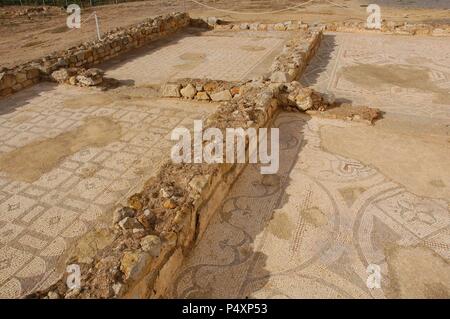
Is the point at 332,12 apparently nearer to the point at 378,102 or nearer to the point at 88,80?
the point at 378,102

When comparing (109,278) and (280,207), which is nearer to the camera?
(109,278)

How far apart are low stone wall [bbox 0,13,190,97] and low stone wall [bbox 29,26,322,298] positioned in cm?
489

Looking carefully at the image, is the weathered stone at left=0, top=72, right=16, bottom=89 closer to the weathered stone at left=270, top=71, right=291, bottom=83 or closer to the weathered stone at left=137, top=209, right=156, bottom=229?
the weathered stone at left=270, top=71, right=291, bottom=83

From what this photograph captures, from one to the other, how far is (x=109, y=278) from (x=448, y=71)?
289 inches

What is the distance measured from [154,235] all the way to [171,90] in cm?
406

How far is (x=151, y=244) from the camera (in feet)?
7.67

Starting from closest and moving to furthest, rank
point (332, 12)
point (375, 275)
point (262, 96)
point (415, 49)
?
1. point (375, 275)
2. point (262, 96)
3. point (415, 49)
4. point (332, 12)

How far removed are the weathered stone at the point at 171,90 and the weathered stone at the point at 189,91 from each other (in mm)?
86

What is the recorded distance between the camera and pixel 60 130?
5.08 metres

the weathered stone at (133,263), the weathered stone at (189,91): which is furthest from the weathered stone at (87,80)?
the weathered stone at (133,263)

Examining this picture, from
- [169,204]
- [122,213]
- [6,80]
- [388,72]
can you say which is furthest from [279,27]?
[122,213]

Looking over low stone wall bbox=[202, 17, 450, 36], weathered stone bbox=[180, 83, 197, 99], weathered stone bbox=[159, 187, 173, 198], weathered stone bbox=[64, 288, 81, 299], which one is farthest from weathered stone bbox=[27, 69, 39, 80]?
low stone wall bbox=[202, 17, 450, 36]

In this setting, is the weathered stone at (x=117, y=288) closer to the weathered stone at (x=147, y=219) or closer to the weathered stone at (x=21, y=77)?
the weathered stone at (x=147, y=219)

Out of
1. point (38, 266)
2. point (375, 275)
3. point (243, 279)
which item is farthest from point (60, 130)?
point (375, 275)
